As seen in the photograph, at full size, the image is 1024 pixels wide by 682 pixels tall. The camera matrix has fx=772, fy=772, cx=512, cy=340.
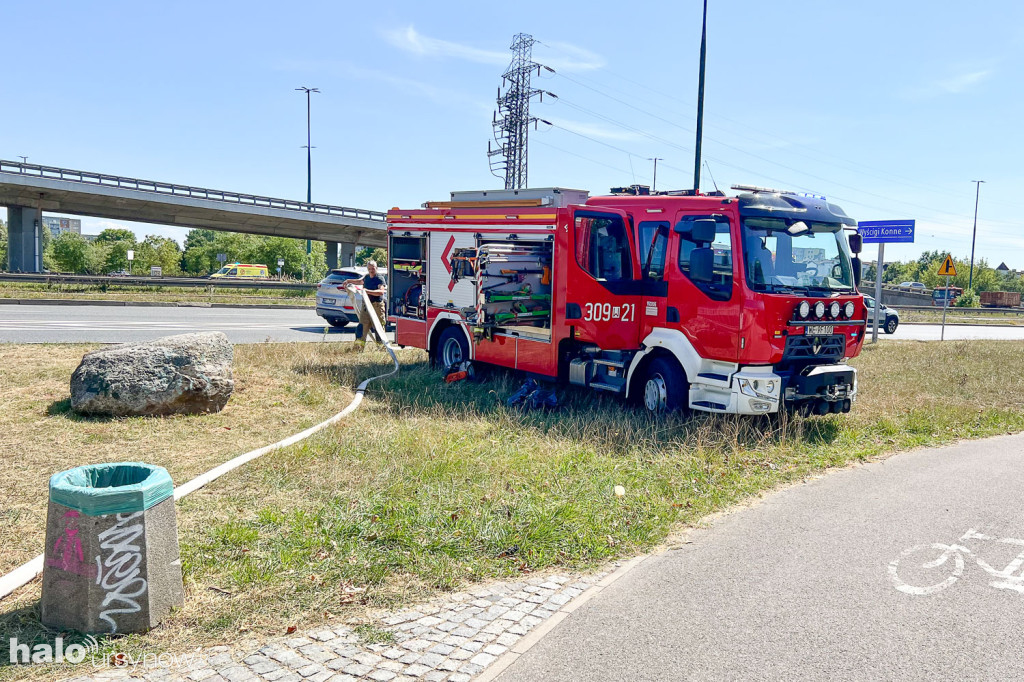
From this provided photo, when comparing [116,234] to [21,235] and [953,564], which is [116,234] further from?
[953,564]

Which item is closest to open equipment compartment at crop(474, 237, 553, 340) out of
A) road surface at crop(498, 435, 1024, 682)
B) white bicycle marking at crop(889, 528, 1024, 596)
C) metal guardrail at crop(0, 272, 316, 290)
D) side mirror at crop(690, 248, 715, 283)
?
side mirror at crop(690, 248, 715, 283)

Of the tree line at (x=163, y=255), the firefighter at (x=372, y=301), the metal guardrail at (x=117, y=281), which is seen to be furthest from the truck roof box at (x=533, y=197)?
the tree line at (x=163, y=255)

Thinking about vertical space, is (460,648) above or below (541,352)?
below

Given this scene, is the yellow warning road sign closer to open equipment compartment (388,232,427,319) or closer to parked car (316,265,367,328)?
parked car (316,265,367,328)

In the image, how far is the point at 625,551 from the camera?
562cm

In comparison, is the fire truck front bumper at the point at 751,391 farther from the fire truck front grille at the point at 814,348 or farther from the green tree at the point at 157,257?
the green tree at the point at 157,257

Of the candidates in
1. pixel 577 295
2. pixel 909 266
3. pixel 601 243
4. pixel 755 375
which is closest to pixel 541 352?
pixel 577 295

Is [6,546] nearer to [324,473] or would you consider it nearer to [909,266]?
[324,473]

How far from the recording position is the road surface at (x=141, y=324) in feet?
52.6

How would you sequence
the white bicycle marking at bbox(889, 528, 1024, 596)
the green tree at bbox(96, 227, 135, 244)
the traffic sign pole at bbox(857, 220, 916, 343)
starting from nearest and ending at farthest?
the white bicycle marking at bbox(889, 528, 1024, 596) < the traffic sign pole at bbox(857, 220, 916, 343) < the green tree at bbox(96, 227, 135, 244)

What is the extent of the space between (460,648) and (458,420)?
541 centimetres

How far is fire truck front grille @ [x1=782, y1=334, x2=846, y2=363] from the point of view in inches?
351

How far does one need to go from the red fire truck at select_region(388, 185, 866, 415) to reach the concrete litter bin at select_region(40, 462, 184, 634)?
6500 mm

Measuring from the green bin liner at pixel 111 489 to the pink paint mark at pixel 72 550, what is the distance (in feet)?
0.24
